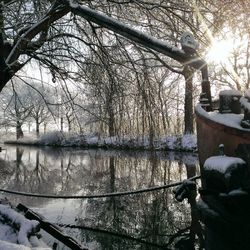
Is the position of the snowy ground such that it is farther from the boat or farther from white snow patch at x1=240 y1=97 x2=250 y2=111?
white snow patch at x1=240 y1=97 x2=250 y2=111

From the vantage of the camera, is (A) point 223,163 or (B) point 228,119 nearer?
(A) point 223,163

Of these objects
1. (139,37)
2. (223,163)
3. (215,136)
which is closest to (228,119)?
(215,136)

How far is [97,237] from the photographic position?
5176 mm

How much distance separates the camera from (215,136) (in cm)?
356

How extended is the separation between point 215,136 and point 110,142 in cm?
534

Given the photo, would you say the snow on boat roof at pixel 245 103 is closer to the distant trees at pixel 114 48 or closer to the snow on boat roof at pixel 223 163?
the snow on boat roof at pixel 223 163

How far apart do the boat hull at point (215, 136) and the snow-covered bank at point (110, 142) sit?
1237mm

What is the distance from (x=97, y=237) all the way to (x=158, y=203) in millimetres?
2325

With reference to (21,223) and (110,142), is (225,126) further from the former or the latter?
(110,142)

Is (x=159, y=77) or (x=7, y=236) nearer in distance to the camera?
(x=7, y=236)

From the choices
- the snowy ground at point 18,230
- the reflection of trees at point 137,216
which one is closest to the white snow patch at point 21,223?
the snowy ground at point 18,230

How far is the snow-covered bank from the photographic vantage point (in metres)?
5.80

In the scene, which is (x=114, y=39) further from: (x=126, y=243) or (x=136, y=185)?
(x=136, y=185)

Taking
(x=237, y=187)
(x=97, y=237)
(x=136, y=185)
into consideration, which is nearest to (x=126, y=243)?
(x=97, y=237)
